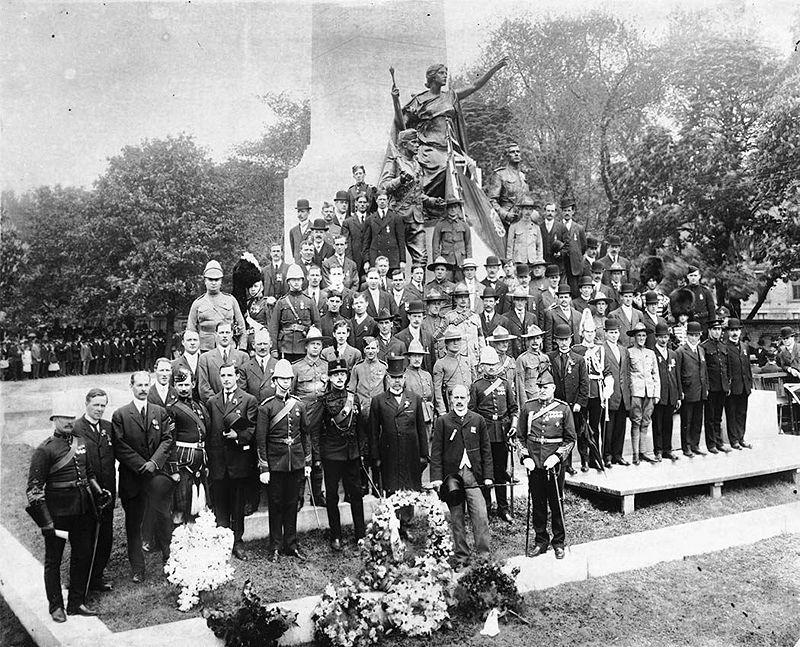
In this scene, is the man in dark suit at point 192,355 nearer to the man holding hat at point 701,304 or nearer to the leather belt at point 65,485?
the leather belt at point 65,485

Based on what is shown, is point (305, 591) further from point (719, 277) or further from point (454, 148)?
point (719, 277)

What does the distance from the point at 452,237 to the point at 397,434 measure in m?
5.76

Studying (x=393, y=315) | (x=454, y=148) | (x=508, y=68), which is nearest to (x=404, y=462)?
(x=393, y=315)

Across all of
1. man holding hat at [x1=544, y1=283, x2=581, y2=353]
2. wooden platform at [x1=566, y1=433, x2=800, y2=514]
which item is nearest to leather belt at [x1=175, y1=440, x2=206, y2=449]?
wooden platform at [x1=566, y1=433, x2=800, y2=514]

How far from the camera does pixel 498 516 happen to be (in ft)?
28.9

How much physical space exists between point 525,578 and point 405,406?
83.4 inches

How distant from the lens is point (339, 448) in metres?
7.83

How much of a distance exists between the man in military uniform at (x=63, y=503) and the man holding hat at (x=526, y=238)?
8627 millimetres

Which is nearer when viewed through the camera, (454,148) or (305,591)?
(305,591)

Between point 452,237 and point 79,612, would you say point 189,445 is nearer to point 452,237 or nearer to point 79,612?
point 79,612

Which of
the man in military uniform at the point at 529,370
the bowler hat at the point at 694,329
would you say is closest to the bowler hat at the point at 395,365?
the man in military uniform at the point at 529,370

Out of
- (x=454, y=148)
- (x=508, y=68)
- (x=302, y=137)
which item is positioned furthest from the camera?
(x=302, y=137)

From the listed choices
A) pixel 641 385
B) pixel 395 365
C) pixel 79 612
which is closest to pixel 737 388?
pixel 641 385

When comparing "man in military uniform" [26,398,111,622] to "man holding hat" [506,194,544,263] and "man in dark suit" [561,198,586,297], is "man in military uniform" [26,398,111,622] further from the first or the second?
"man in dark suit" [561,198,586,297]
